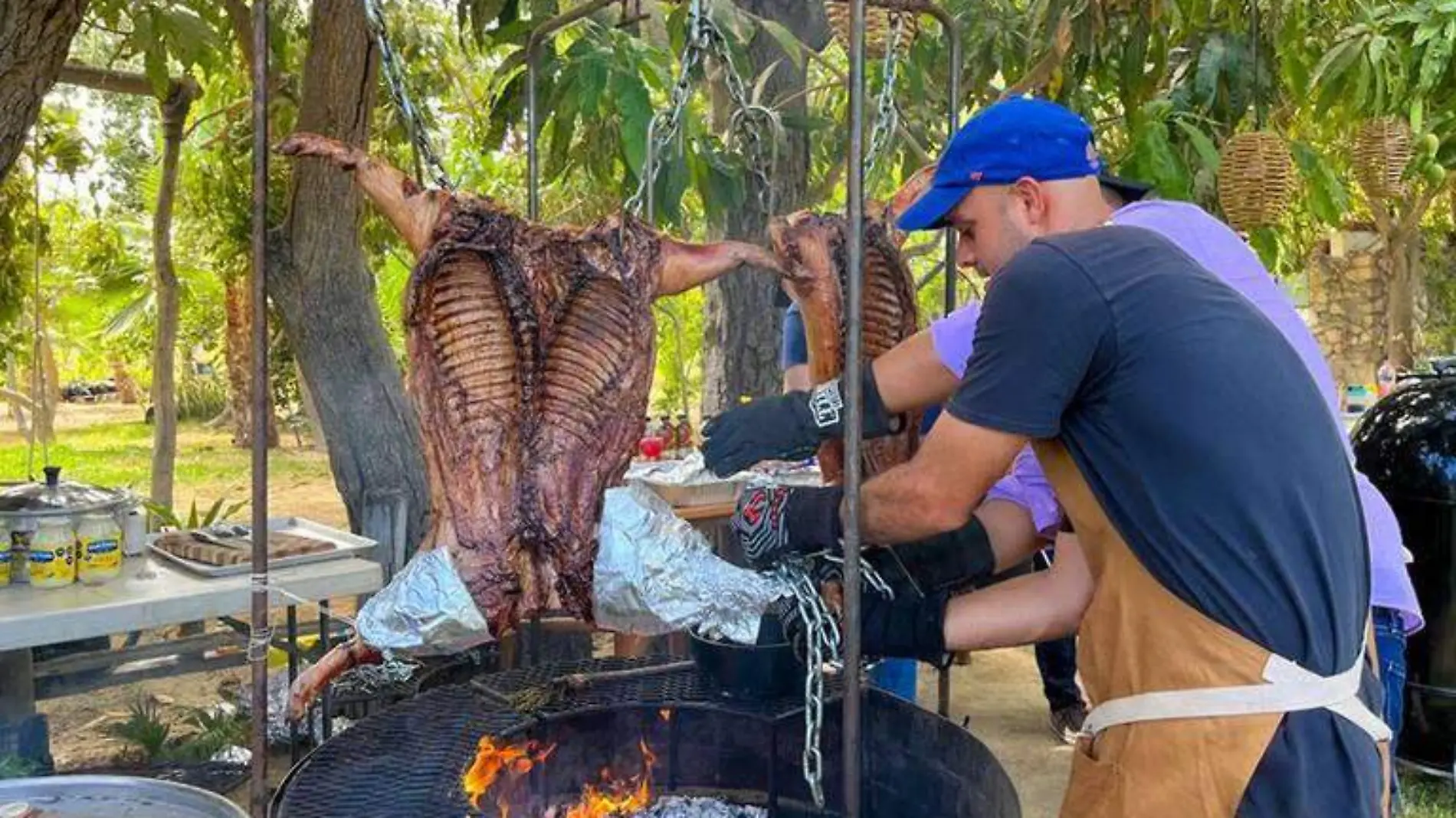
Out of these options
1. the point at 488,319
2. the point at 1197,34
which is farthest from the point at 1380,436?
the point at 488,319

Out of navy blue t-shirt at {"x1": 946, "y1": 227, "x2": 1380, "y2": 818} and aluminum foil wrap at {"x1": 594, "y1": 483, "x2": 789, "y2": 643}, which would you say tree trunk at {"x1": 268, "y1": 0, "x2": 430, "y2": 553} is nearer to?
aluminum foil wrap at {"x1": 594, "y1": 483, "x2": 789, "y2": 643}

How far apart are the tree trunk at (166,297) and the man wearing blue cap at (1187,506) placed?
5010 millimetres

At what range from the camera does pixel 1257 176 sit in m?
4.62

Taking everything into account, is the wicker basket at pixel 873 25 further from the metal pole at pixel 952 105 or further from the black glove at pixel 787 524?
the black glove at pixel 787 524

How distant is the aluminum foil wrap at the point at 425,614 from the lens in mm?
2172

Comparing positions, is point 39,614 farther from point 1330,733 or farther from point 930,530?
point 1330,733

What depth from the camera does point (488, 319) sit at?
2416mm

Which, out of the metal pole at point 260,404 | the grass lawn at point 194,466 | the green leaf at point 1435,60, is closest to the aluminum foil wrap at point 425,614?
the metal pole at point 260,404

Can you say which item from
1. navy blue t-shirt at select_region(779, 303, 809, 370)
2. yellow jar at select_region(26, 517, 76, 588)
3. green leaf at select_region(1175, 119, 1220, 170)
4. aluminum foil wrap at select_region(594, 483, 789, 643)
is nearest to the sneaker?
navy blue t-shirt at select_region(779, 303, 809, 370)

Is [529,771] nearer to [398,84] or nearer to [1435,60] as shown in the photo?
[398,84]

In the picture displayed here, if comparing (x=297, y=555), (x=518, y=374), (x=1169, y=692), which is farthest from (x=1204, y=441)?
(x=297, y=555)

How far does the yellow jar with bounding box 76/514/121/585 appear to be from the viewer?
Result: 3.69m

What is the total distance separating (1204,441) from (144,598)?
3.18 metres

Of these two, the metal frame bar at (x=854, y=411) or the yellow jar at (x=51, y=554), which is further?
the yellow jar at (x=51, y=554)
